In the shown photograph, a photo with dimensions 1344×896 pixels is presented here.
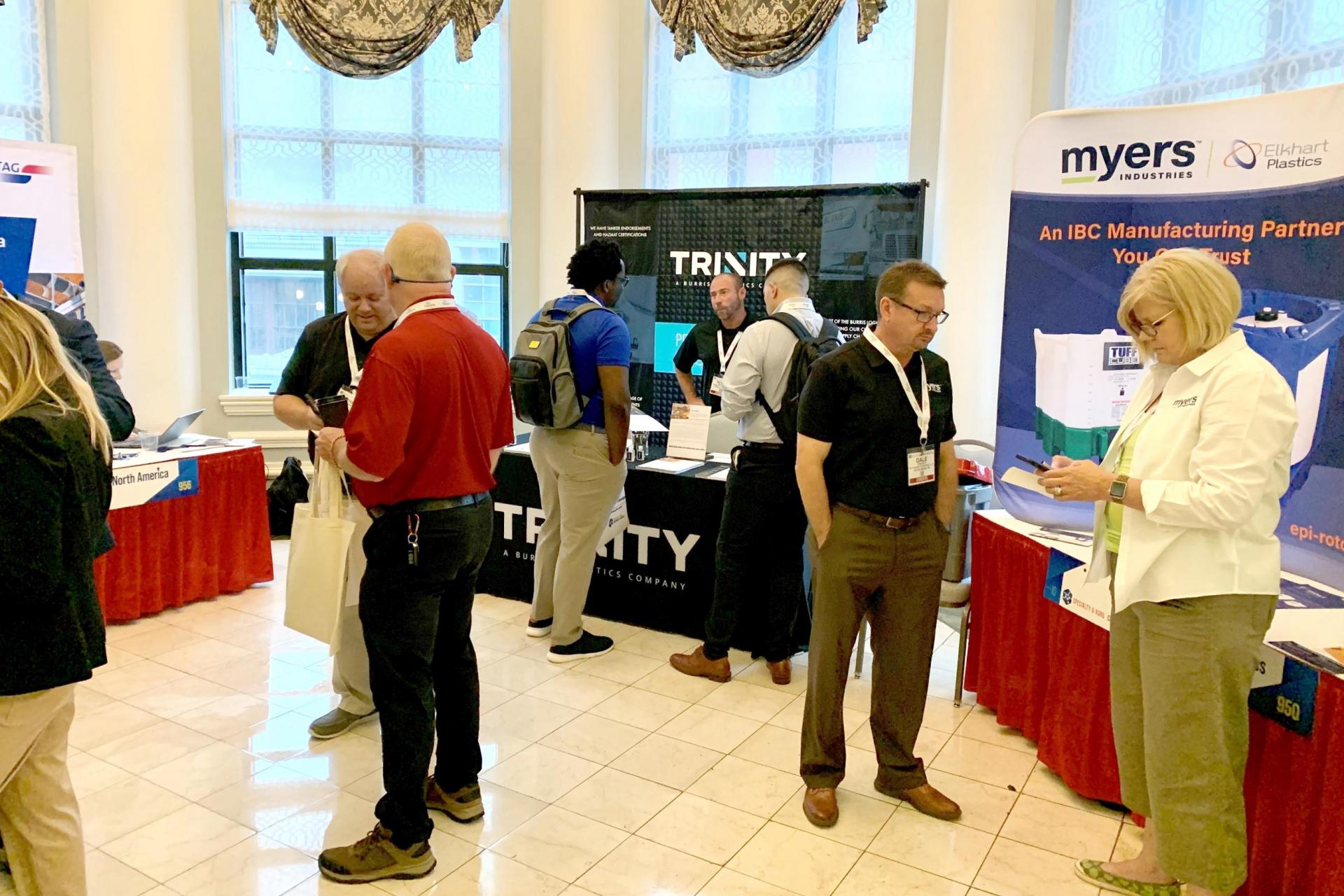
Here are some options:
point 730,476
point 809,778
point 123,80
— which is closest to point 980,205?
point 730,476

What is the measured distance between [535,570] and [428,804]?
1416mm

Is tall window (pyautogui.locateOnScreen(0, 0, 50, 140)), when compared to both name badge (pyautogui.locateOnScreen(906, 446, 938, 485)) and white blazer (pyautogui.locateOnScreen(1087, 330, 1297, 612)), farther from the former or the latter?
white blazer (pyautogui.locateOnScreen(1087, 330, 1297, 612))

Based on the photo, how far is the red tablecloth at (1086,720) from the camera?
1939mm

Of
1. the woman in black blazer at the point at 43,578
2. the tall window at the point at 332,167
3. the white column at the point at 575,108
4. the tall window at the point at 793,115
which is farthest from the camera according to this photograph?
the tall window at the point at 332,167

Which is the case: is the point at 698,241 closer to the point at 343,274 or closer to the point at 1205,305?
the point at 343,274

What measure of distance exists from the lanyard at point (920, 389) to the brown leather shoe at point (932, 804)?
3.29 ft

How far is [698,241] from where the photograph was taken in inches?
214

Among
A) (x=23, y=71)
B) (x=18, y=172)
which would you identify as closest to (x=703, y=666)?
(x=18, y=172)

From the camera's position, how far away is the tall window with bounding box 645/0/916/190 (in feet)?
18.5

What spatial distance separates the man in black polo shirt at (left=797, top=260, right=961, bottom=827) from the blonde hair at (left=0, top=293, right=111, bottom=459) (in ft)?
5.29

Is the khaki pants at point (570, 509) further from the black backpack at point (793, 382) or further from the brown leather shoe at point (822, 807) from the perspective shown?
the brown leather shoe at point (822, 807)

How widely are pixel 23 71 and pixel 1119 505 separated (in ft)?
20.5

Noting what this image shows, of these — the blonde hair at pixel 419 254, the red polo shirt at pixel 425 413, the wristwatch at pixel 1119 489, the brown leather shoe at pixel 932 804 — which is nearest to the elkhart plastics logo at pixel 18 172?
the blonde hair at pixel 419 254

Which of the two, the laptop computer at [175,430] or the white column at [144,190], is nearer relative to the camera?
the laptop computer at [175,430]
